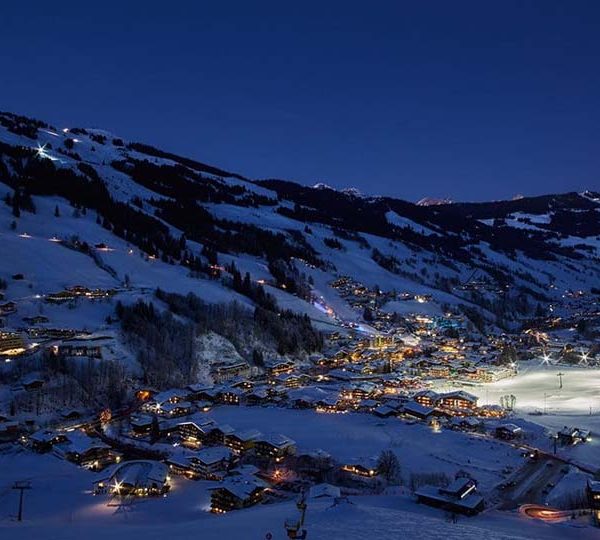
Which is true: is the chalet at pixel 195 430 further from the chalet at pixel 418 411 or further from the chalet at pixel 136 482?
the chalet at pixel 418 411

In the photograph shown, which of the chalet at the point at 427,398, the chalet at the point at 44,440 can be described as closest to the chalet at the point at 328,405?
the chalet at the point at 427,398

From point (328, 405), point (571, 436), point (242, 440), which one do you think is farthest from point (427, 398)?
point (242, 440)

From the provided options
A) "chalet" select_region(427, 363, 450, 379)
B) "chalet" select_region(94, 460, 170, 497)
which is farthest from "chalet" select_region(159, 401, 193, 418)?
"chalet" select_region(427, 363, 450, 379)

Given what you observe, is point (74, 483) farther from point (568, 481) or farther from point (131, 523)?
point (568, 481)

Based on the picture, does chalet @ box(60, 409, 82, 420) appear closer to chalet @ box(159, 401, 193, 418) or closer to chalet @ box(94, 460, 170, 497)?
chalet @ box(159, 401, 193, 418)

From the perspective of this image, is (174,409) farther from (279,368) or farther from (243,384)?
(279,368)

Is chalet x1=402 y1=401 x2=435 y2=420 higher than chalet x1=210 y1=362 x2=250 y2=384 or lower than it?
lower
